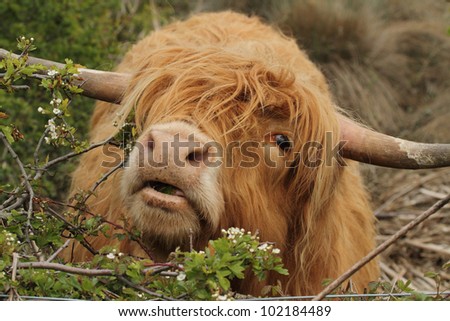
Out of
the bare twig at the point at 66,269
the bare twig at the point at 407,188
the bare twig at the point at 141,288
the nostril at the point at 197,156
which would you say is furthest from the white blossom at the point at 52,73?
the bare twig at the point at 407,188

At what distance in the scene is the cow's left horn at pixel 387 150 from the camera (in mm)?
3871

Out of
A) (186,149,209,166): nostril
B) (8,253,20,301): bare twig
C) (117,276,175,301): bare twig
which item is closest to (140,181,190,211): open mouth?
→ (186,149,209,166): nostril

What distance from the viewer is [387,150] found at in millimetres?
4086

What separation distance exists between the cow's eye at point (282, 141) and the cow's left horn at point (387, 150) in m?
0.30

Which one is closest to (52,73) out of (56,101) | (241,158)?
(56,101)

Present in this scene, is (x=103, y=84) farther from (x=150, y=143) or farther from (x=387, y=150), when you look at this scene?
(x=387, y=150)

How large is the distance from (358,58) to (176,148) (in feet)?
20.1

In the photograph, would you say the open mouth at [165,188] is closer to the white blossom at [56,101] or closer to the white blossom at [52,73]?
the white blossom at [56,101]

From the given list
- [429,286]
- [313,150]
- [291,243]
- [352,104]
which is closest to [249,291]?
[291,243]

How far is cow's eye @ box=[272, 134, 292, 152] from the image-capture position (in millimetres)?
4117

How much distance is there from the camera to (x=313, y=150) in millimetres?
4246

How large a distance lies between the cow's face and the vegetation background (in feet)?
3.05
